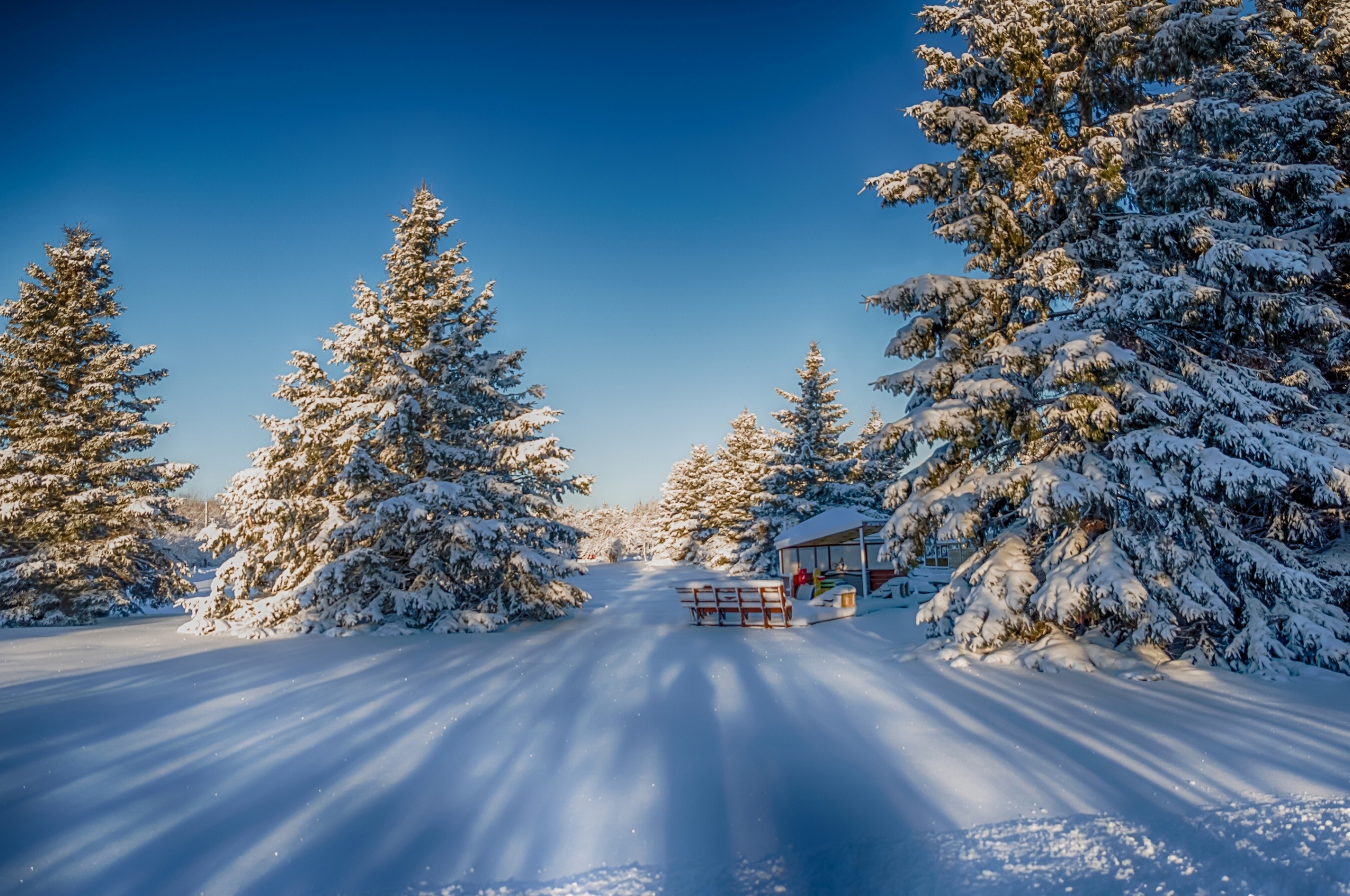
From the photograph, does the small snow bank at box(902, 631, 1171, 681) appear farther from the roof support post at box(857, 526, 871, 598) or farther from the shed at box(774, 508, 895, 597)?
the roof support post at box(857, 526, 871, 598)

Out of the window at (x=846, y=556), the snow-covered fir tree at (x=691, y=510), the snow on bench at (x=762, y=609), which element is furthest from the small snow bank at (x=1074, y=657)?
the snow-covered fir tree at (x=691, y=510)

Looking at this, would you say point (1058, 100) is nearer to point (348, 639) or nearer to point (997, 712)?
point (997, 712)

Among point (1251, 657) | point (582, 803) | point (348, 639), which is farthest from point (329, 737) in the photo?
point (1251, 657)

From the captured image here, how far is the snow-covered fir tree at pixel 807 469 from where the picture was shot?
101 feet

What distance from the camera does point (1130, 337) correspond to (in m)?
10.4

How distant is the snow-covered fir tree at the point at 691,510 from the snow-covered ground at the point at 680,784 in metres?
38.5

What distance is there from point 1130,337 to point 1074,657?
A: 198 inches

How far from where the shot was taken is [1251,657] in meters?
8.54

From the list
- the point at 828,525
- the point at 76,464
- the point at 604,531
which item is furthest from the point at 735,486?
the point at 604,531

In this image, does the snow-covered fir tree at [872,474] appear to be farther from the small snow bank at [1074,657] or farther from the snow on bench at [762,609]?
the small snow bank at [1074,657]

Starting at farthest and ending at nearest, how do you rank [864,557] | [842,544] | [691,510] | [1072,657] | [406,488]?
[691,510]
[842,544]
[864,557]
[406,488]
[1072,657]

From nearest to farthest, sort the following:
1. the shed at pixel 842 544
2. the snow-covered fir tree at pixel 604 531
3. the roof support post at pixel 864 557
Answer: the roof support post at pixel 864 557 < the shed at pixel 842 544 < the snow-covered fir tree at pixel 604 531

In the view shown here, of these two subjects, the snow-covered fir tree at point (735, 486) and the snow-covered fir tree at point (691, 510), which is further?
the snow-covered fir tree at point (691, 510)

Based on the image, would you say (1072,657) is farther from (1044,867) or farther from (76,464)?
(76,464)
